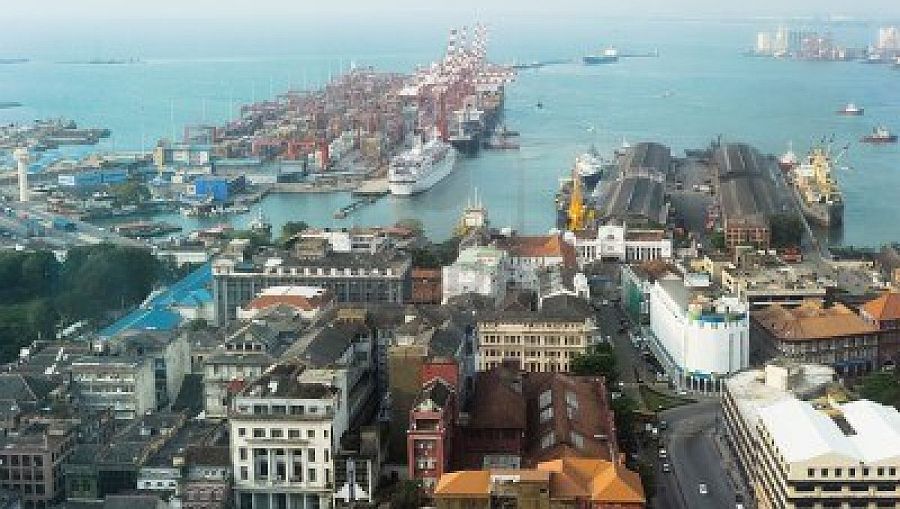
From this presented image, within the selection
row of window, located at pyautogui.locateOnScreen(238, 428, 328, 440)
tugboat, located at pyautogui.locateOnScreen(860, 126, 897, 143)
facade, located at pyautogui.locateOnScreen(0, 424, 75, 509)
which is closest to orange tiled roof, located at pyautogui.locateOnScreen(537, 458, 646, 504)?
row of window, located at pyautogui.locateOnScreen(238, 428, 328, 440)

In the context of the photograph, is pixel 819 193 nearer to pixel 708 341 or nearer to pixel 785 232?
pixel 785 232

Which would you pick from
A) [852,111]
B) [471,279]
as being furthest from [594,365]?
[852,111]

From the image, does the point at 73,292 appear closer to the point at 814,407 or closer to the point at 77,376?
the point at 77,376

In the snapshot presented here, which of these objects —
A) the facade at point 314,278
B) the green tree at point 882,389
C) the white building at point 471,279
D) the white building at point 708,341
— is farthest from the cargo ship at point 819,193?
the green tree at point 882,389

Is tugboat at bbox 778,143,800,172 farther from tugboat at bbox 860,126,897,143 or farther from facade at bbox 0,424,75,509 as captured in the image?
facade at bbox 0,424,75,509

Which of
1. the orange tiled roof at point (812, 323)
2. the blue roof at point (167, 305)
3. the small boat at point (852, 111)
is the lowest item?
the blue roof at point (167, 305)

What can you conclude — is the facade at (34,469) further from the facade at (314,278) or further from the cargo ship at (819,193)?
the cargo ship at (819,193)
